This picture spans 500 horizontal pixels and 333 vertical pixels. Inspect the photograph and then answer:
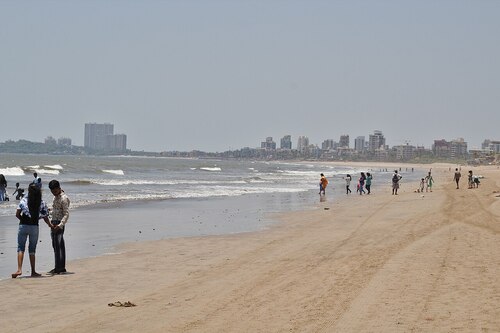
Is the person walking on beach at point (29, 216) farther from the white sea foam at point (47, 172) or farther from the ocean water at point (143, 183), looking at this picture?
the white sea foam at point (47, 172)

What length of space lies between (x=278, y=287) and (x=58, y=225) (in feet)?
13.6

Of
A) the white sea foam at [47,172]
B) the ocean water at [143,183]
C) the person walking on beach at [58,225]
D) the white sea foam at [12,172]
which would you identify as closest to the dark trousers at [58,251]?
the person walking on beach at [58,225]

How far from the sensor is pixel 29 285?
9.84 meters

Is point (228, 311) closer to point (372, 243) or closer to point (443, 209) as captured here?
point (372, 243)

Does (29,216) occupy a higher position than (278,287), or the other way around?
(29,216)

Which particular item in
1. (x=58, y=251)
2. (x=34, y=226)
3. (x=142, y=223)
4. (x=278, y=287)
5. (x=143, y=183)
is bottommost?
(x=143, y=183)

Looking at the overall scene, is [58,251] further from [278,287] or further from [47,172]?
[47,172]

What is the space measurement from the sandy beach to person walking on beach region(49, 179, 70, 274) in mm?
339

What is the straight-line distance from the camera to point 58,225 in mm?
10984

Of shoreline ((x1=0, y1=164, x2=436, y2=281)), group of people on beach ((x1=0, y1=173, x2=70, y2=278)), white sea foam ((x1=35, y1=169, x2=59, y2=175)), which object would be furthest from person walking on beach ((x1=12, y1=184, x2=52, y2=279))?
white sea foam ((x1=35, y1=169, x2=59, y2=175))

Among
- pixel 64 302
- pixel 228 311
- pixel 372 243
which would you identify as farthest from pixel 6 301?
pixel 372 243

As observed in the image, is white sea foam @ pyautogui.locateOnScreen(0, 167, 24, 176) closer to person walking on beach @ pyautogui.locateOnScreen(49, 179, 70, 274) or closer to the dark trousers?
person walking on beach @ pyautogui.locateOnScreen(49, 179, 70, 274)

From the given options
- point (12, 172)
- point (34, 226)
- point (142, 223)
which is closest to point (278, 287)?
point (34, 226)

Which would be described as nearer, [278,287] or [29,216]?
[278,287]
